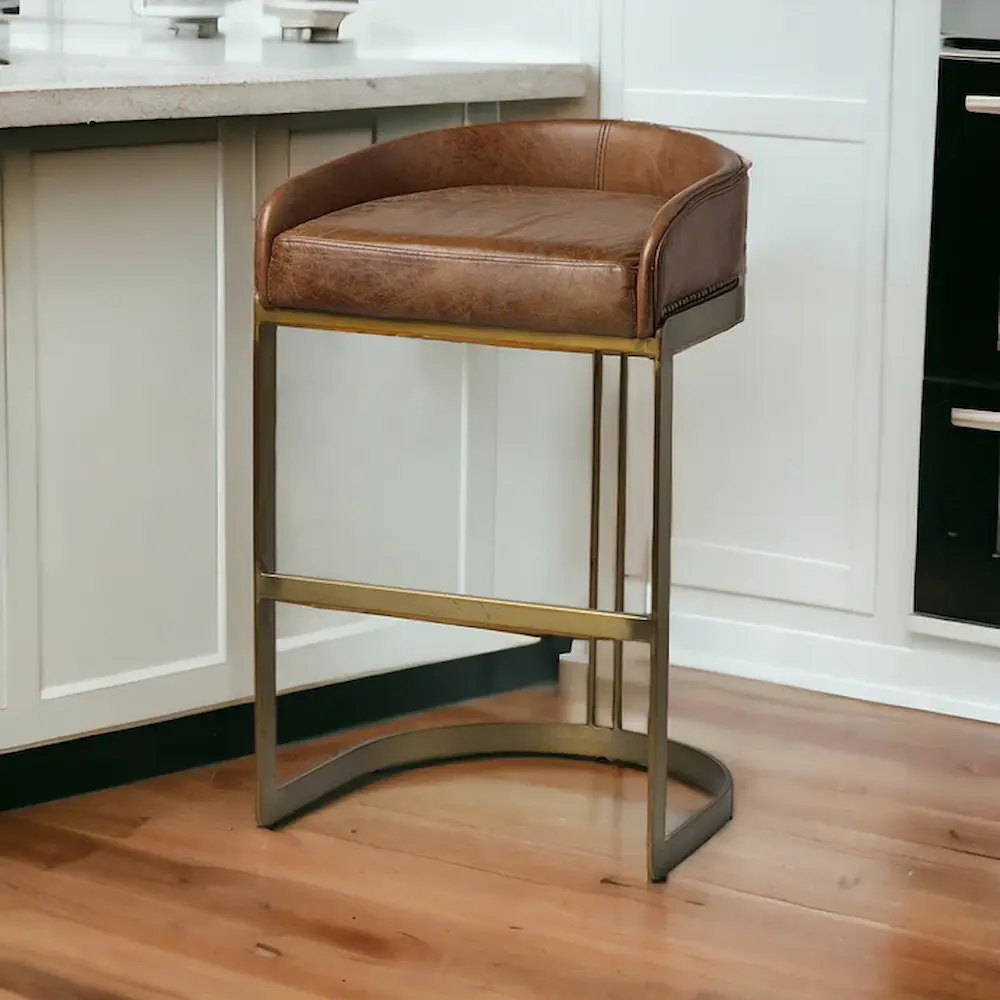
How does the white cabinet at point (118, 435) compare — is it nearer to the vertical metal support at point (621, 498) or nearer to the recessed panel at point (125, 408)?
the recessed panel at point (125, 408)


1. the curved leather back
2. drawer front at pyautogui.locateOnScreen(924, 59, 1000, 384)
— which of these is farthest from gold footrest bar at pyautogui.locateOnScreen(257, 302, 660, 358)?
drawer front at pyautogui.locateOnScreen(924, 59, 1000, 384)

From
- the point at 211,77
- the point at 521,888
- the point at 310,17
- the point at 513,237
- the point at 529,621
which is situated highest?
the point at 310,17

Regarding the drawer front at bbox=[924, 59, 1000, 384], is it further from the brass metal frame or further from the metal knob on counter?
the metal knob on counter

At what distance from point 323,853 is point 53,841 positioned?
1.08ft

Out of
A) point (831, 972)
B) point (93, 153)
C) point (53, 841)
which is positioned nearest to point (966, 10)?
point (93, 153)

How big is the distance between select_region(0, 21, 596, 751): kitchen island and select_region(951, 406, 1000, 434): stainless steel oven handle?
2.17 feet

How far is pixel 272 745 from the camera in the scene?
213cm

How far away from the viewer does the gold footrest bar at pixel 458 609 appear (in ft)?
6.39

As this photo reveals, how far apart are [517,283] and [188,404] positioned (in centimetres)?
57

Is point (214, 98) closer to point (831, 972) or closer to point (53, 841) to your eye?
point (53, 841)

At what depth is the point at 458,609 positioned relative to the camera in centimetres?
203

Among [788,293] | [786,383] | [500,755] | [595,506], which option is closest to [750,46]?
[788,293]

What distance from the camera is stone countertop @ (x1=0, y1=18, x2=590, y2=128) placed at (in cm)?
194

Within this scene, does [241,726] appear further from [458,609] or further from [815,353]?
[815,353]
